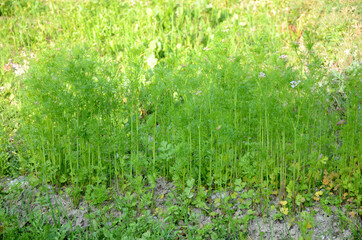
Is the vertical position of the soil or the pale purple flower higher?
the pale purple flower

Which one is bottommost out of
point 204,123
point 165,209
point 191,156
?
point 165,209

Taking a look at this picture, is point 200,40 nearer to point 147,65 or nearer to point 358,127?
point 147,65

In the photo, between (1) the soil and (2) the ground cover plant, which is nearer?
(1) the soil

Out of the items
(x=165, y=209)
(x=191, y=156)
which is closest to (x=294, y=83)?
(x=191, y=156)

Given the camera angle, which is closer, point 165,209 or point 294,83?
point 294,83

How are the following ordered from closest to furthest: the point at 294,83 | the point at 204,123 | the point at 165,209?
1. the point at 294,83
2. the point at 165,209
3. the point at 204,123

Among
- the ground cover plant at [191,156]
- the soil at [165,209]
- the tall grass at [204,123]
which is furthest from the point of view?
the tall grass at [204,123]

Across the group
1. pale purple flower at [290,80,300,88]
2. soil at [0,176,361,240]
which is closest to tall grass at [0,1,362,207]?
pale purple flower at [290,80,300,88]

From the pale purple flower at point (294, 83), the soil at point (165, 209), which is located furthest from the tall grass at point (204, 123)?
the soil at point (165, 209)

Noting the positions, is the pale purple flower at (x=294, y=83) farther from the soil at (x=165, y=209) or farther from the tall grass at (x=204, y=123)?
the soil at (x=165, y=209)

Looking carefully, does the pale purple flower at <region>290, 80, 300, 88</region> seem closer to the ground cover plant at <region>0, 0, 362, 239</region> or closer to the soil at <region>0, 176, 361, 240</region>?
the ground cover plant at <region>0, 0, 362, 239</region>

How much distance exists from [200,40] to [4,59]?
292 centimetres

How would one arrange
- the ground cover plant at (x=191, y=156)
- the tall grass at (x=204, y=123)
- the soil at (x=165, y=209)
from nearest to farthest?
the soil at (x=165, y=209), the ground cover plant at (x=191, y=156), the tall grass at (x=204, y=123)

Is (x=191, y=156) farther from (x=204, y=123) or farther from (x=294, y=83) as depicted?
(x=294, y=83)
